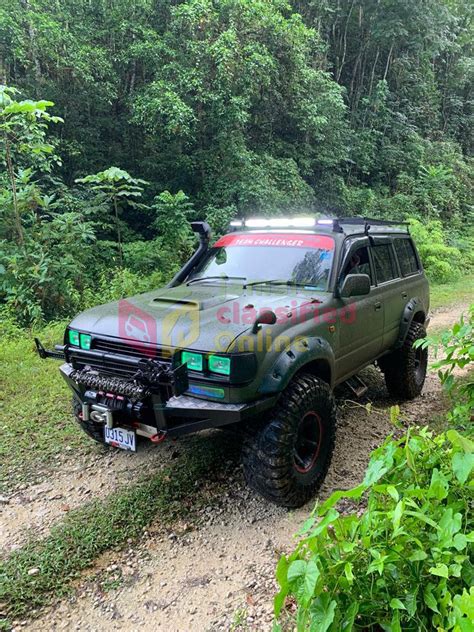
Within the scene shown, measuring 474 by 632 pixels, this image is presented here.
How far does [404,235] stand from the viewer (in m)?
5.36

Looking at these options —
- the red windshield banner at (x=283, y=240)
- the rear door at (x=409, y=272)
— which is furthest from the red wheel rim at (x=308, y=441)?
the rear door at (x=409, y=272)

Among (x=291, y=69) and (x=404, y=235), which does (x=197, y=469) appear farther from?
(x=291, y=69)

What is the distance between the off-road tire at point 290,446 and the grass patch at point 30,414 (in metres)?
1.79

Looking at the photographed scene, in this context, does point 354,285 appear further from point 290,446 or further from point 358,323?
point 290,446

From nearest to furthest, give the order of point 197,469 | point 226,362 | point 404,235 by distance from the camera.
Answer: point 226,362 < point 197,469 < point 404,235

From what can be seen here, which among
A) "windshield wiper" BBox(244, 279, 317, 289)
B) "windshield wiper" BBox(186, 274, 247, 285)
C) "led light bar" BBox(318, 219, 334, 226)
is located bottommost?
"windshield wiper" BBox(186, 274, 247, 285)

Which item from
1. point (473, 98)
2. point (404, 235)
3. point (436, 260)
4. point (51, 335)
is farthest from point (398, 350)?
point (473, 98)

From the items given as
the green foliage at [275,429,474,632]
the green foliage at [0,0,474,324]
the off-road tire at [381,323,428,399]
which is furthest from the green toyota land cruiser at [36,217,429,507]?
the green foliage at [0,0,474,324]

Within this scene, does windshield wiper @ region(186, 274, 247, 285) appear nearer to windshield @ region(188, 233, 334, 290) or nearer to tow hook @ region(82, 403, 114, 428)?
windshield @ region(188, 233, 334, 290)

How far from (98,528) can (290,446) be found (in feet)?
4.45

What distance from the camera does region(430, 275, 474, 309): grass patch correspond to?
10891 millimetres

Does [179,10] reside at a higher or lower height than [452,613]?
higher

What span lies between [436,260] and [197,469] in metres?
12.3

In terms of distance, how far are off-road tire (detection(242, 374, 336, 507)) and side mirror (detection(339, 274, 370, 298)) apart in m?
0.73
